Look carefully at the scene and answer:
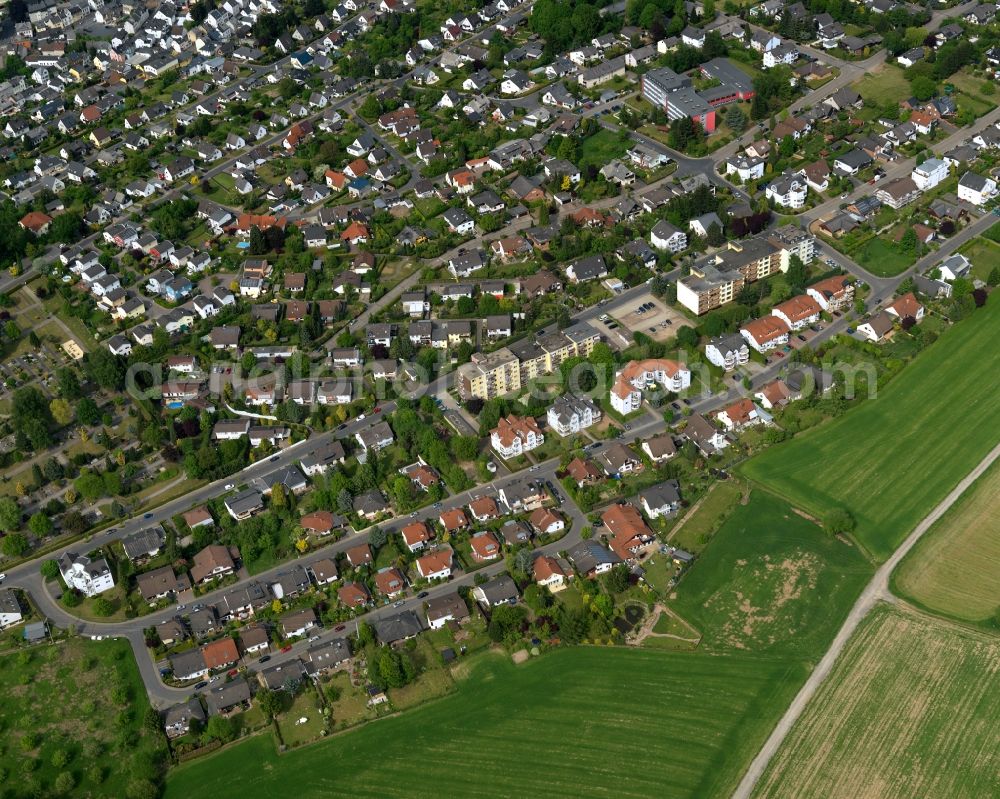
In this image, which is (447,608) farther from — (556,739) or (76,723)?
(76,723)

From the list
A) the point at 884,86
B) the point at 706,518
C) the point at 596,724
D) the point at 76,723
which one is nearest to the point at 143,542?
the point at 76,723

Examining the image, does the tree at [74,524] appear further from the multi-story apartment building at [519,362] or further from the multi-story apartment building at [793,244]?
the multi-story apartment building at [793,244]

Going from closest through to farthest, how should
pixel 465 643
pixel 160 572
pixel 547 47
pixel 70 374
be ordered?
pixel 465 643, pixel 160 572, pixel 70 374, pixel 547 47

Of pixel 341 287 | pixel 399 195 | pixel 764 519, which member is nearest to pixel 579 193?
pixel 399 195

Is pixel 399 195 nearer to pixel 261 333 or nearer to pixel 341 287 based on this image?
pixel 341 287

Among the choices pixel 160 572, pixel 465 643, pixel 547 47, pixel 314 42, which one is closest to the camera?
pixel 465 643

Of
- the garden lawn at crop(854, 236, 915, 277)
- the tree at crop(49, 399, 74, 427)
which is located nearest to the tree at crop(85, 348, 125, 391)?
the tree at crop(49, 399, 74, 427)
